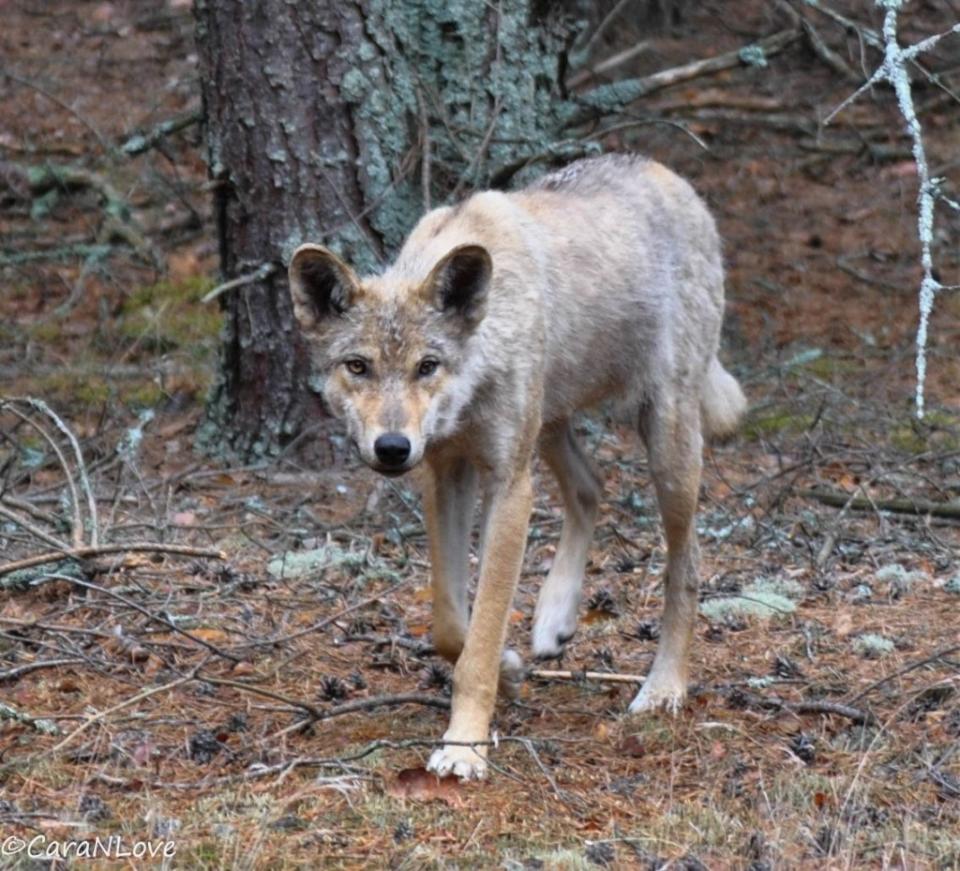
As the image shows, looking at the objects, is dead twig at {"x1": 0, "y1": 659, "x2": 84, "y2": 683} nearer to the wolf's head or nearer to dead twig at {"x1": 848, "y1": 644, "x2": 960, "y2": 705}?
the wolf's head

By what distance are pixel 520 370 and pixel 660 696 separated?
1394 millimetres

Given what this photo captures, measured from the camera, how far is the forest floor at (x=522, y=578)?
498 centimetres

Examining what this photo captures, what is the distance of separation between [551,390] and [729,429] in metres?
1.27

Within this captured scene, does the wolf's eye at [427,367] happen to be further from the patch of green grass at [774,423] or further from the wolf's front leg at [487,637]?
the patch of green grass at [774,423]

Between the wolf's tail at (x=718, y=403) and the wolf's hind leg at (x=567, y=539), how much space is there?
56cm

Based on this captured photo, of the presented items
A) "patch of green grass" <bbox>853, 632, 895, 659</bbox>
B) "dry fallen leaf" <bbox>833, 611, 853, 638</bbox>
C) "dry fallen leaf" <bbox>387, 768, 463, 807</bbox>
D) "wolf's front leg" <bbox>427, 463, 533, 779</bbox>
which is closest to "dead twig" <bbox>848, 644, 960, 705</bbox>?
"patch of green grass" <bbox>853, 632, 895, 659</bbox>

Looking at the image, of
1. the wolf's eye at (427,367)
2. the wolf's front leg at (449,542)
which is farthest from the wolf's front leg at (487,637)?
the wolf's eye at (427,367)

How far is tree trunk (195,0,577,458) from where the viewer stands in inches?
337

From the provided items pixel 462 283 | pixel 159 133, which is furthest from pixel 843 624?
pixel 159 133

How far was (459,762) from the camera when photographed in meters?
5.32

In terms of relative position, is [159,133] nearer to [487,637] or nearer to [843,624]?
[843,624]

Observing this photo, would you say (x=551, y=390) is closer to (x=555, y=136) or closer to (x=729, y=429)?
(x=729, y=429)

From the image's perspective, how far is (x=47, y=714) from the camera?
5.77m

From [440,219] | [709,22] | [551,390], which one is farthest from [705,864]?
[709,22]
